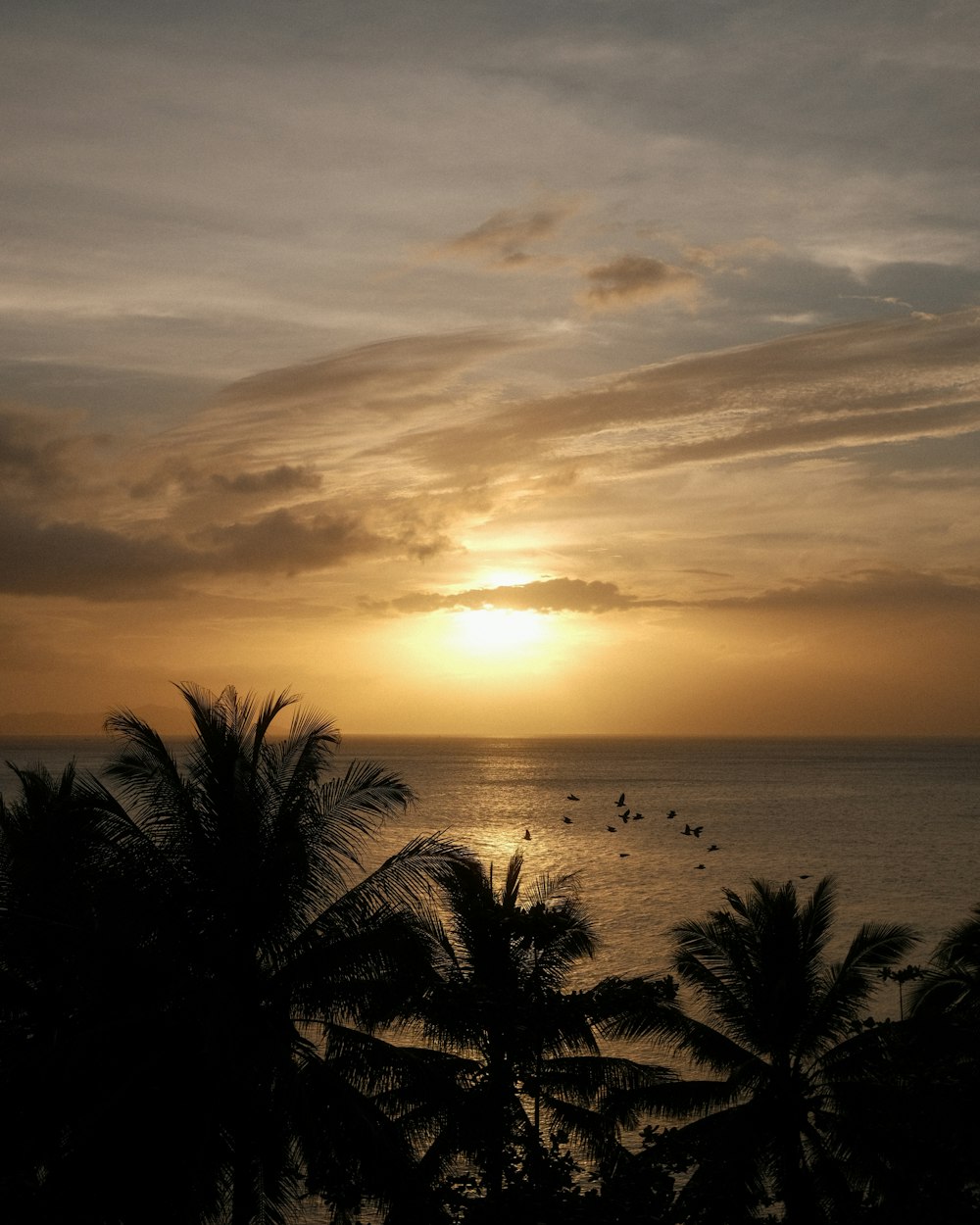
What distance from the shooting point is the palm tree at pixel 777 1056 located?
21.0 metres

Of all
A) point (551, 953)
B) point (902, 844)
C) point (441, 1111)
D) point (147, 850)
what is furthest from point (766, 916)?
point (902, 844)

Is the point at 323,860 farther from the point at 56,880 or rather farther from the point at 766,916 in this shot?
the point at 766,916

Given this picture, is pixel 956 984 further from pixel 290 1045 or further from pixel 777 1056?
pixel 290 1045

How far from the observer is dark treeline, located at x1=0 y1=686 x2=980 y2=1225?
51.1ft

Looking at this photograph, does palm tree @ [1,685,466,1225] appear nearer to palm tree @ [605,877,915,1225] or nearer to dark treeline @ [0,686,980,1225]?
dark treeline @ [0,686,980,1225]

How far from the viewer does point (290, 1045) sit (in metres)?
16.3

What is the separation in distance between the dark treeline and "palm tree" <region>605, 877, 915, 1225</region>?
0.09 metres

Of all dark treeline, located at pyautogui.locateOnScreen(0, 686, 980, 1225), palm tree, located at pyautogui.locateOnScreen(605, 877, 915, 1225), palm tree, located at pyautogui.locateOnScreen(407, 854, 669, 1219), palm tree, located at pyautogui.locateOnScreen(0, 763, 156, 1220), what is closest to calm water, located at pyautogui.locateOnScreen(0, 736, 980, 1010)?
palm tree, located at pyautogui.locateOnScreen(407, 854, 669, 1219)

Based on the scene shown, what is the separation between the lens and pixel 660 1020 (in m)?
22.3

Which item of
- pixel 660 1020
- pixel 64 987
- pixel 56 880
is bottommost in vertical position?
pixel 660 1020

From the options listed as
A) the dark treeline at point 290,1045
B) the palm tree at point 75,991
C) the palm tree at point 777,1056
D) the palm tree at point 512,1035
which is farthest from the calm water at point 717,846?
the palm tree at point 75,991

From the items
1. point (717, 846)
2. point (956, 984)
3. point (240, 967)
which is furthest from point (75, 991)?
point (717, 846)

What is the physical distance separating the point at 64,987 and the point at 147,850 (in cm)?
294

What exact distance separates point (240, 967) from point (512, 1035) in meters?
4.50
